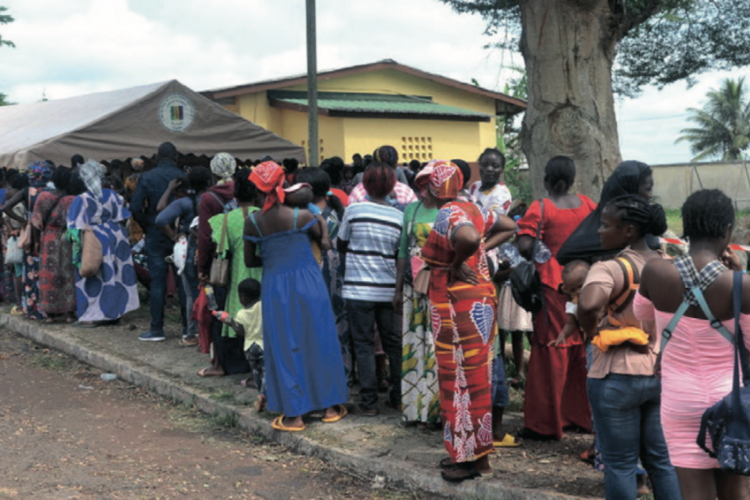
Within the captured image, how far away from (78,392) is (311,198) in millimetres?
3277

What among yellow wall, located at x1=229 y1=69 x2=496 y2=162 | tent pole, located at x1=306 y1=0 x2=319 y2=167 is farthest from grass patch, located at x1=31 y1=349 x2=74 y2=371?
yellow wall, located at x1=229 y1=69 x2=496 y2=162

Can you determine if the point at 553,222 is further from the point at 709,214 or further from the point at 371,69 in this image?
the point at 371,69

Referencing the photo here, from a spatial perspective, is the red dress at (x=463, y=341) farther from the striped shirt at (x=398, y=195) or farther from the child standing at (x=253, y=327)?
the child standing at (x=253, y=327)

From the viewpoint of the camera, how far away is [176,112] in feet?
39.4

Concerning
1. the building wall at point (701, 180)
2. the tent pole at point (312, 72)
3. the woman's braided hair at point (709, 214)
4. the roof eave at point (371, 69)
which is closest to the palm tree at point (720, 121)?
the building wall at point (701, 180)

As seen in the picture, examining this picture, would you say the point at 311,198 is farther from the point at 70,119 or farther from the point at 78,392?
the point at 70,119

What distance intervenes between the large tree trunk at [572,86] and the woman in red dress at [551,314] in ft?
6.72

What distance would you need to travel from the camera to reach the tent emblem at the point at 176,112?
11930 mm

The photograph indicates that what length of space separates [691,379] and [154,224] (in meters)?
7.34

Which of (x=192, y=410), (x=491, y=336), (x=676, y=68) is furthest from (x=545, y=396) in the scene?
(x=676, y=68)

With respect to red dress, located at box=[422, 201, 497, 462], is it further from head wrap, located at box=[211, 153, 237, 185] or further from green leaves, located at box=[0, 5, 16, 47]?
green leaves, located at box=[0, 5, 16, 47]

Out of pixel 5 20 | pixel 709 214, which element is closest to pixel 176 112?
pixel 709 214

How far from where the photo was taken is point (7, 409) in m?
7.59

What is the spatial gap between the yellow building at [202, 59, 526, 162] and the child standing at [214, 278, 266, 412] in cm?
1294
